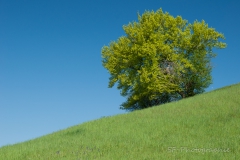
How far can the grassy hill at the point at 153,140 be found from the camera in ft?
34.7

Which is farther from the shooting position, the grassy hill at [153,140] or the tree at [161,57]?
the tree at [161,57]

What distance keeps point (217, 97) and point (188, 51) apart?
1622 cm

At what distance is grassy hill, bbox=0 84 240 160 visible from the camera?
10570mm

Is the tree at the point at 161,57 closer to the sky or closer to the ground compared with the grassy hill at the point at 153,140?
closer to the sky

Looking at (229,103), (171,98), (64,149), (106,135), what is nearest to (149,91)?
(171,98)

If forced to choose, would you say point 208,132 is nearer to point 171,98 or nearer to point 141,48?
point 141,48

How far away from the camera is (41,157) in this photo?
10930 mm

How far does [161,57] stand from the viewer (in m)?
37.7

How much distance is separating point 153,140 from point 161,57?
25841 mm

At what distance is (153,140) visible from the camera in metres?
12.5

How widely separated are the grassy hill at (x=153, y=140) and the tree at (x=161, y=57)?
17.5 m

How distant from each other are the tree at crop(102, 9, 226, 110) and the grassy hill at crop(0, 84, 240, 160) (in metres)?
17.5

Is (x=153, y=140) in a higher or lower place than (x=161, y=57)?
lower

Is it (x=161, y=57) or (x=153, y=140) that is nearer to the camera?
(x=153, y=140)
